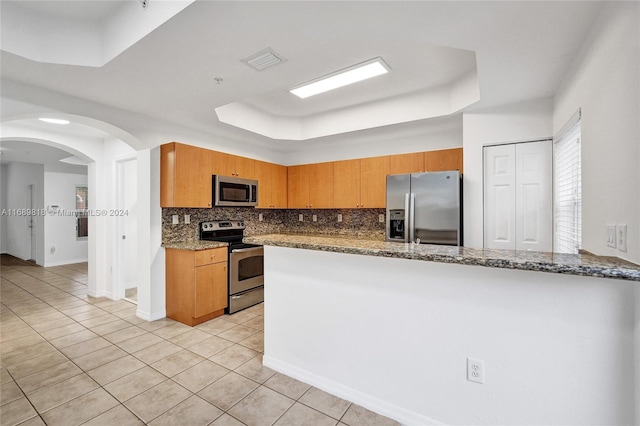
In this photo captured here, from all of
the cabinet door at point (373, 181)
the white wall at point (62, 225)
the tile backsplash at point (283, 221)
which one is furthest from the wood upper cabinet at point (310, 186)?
the white wall at point (62, 225)

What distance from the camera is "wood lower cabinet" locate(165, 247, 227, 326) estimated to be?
10.7 ft

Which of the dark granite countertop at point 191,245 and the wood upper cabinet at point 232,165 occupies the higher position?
the wood upper cabinet at point 232,165

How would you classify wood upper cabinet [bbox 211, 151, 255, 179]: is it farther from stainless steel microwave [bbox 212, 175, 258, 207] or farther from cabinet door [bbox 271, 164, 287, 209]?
cabinet door [bbox 271, 164, 287, 209]

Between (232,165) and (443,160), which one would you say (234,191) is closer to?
(232,165)

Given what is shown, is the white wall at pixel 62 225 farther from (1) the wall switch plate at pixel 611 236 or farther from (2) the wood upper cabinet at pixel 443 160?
(1) the wall switch plate at pixel 611 236

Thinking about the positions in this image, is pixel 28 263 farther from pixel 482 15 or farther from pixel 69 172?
pixel 482 15

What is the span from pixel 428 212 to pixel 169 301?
329 cm

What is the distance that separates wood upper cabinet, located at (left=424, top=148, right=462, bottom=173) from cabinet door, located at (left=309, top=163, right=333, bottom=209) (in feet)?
A: 4.91

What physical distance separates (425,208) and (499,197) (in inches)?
28.3

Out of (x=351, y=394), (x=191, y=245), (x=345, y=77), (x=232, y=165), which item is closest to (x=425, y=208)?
(x=345, y=77)

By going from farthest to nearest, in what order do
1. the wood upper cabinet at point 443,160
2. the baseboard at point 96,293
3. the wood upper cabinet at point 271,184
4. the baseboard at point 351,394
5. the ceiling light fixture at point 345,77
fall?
the wood upper cabinet at point 271,184, the baseboard at point 96,293, the wood upper cabinet at point 443,160, the ceiling light fixture at point 345,77, the baseboard at point 351,394

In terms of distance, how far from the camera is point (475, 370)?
153 centimetres

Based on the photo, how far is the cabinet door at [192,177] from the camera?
338cm

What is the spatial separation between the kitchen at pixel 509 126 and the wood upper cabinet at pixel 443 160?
0.71ft
